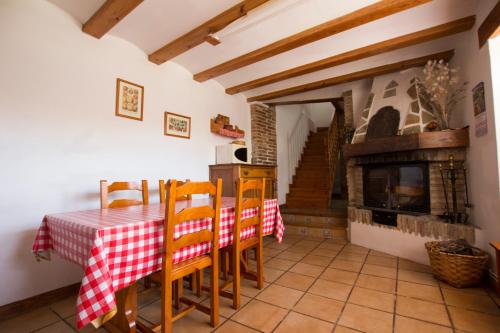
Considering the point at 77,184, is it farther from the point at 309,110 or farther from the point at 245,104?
the point at 309,110

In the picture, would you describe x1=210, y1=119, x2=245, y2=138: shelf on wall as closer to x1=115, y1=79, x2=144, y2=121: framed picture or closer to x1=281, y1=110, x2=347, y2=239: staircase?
x1=115, y1=79, x2=144, y2=121: framed picture

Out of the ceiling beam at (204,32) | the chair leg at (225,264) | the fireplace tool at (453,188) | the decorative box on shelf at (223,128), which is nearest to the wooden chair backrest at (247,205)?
the chair leg at (225,264)

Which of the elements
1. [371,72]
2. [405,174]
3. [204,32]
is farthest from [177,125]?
[405,174]

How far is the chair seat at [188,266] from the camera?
1388 millimetres

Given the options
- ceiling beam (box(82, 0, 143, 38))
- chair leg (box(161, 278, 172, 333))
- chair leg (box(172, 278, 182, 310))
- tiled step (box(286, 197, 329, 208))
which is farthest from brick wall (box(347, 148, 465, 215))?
ceiling beam (box(82, 0, 143, 38))

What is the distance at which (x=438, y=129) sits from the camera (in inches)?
112

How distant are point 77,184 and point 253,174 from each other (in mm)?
2335

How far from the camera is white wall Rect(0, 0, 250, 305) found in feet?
6.21

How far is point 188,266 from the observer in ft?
4.77

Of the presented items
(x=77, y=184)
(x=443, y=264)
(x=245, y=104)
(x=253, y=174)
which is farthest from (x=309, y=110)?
(x=77, y=184)

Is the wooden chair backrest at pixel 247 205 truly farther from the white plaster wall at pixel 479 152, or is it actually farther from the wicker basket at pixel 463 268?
the white plaster wall at pixel 479 152

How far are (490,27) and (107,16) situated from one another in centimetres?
325

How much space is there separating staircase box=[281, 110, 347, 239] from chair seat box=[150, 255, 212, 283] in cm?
275

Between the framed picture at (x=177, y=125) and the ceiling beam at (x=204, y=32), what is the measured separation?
69 cm
